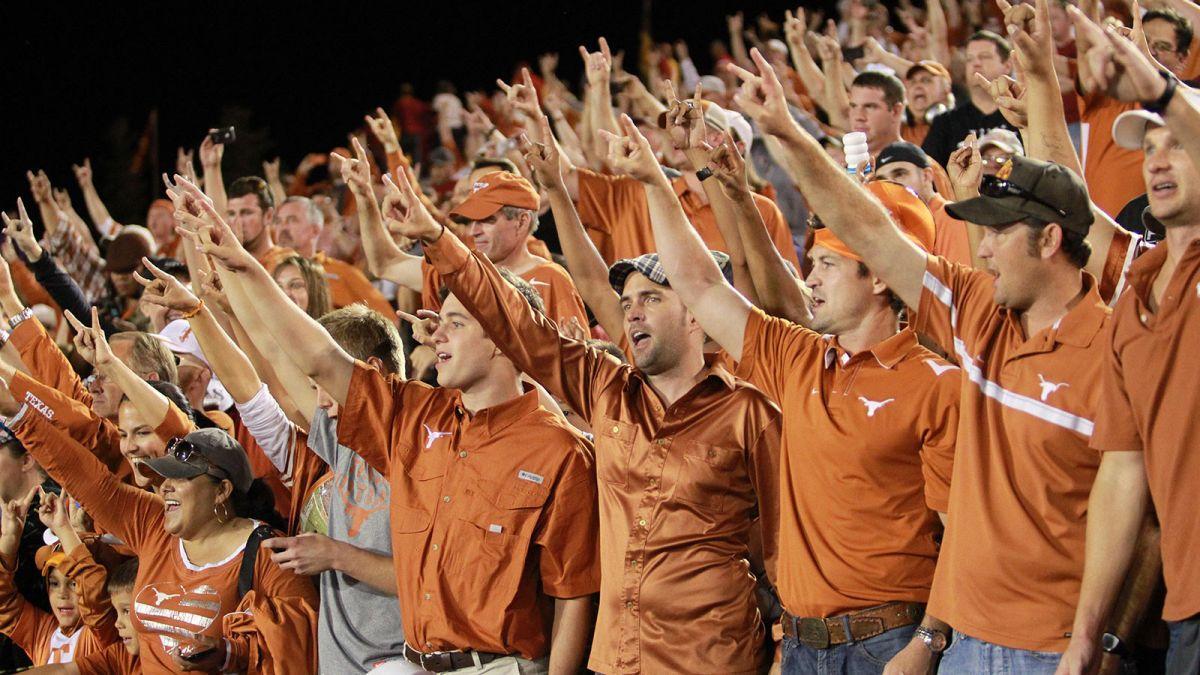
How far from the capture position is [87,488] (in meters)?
5.04

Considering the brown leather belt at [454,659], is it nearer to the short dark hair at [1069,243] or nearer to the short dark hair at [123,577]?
the short dark hair at [123,577]

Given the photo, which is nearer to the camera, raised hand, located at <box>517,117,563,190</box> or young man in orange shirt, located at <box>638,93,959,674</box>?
young man in orange shirt, located at <box>638,93,959,674</box>

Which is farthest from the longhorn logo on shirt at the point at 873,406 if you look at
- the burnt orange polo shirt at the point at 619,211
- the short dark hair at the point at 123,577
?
the short dark hair at the point at 123,577

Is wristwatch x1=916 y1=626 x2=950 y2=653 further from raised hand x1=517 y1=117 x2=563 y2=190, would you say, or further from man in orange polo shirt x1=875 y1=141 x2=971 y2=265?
man in orange polo shirt x1=875 y1=141 x2=971 y2=265

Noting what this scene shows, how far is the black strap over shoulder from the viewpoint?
4.61 metres

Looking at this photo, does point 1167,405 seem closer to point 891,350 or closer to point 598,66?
point 891,350

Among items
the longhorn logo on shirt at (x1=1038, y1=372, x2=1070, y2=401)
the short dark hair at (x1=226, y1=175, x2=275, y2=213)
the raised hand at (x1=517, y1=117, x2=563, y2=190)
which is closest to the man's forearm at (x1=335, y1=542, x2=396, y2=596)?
the raised hand at (x1=517, y1=117, x2=563, y2=190)

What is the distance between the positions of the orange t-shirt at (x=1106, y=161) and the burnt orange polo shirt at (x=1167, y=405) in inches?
122

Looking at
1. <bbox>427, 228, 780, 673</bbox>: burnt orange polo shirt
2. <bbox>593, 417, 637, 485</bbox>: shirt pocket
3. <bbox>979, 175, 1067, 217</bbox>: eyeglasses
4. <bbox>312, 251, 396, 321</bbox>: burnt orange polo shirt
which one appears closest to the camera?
<bbox>979, 175, 1067, 217</bbox>: eyeglasses

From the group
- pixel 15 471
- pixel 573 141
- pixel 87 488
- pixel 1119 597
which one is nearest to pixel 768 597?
pixel 1119 597

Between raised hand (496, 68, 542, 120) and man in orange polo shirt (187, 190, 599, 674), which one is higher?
raised hand (496, 68, 542, 120)

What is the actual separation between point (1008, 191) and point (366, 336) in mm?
2412

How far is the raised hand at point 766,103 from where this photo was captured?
10.5 feet

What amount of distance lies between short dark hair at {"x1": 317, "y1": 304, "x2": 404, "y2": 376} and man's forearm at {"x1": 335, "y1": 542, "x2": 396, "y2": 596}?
718mm
